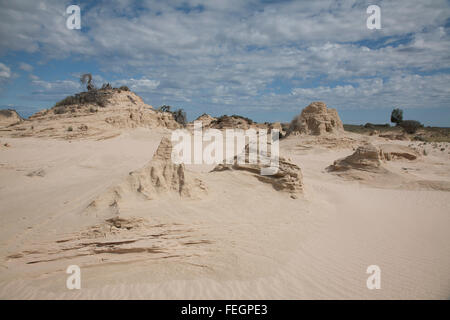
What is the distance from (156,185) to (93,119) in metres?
14.7

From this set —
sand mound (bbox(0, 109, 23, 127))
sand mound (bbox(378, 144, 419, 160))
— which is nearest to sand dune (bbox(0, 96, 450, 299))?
sand mound (bbox(378, 144, 419, 160))

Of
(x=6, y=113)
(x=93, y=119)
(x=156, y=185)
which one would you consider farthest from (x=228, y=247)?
(x=6, y=113)

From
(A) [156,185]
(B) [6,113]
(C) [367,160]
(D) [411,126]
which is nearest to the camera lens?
(A) [156,185]

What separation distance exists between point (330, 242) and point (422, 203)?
4.76m

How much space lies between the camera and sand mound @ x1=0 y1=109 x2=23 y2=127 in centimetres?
2056

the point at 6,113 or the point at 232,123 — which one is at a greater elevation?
the point at 6,113

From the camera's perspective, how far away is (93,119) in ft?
58.8

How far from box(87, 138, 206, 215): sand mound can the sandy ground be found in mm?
160

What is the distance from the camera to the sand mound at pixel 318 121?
1923cm

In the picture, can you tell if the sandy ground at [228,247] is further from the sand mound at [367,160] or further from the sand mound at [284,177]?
the sand mound at [367,160]

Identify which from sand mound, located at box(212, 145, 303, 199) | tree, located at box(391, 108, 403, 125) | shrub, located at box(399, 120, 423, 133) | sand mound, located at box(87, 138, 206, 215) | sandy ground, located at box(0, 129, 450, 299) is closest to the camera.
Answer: sandy ground, located at box(0, 129, 450, 299)

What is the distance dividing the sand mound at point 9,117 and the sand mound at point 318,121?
2050 cm

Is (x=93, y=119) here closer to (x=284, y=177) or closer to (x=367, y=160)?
(x=284, y=177)

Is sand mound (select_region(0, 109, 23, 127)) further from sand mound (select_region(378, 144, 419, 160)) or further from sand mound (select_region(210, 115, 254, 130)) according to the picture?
sand mound (select_region(378, 144, 419, 160))
